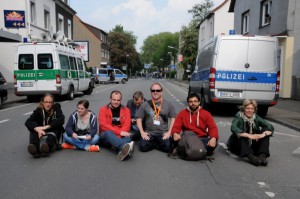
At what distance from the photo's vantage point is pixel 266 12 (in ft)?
68.3

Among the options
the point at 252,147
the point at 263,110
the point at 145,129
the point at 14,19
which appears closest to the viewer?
the point at 252,147

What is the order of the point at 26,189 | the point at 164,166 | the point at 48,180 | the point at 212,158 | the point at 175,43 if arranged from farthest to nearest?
the point at 175,43 → the point at 212,158 → the point at 164,166 → the point at 48,180 → the point at 26,189

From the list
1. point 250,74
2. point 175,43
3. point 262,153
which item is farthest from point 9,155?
point 175,43

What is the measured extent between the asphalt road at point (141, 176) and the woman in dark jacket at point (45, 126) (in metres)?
0.20

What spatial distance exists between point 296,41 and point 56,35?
1268 cm

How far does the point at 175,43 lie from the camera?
103000 mm

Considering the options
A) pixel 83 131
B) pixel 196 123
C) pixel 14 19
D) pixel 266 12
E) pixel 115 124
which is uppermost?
pixel 266 12

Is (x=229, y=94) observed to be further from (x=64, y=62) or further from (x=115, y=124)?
(x=64, y=62)

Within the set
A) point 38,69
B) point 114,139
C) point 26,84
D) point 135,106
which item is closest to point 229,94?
point 135,106

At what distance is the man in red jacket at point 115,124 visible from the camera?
5887mm

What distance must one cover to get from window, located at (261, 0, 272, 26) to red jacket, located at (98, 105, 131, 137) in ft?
53.8

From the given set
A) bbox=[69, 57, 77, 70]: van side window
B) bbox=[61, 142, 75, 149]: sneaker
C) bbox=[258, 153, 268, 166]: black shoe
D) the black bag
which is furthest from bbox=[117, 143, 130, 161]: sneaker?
bbox=[69, 57, 77, 70]: van side window

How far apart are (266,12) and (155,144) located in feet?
57.6

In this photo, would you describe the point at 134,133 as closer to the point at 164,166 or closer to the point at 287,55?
the point at 164,166
